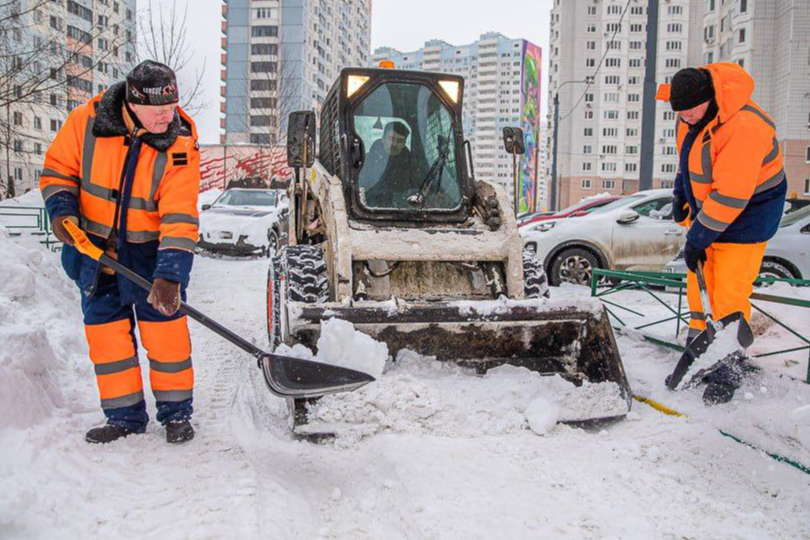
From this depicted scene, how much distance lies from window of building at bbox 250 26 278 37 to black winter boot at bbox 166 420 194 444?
73.4 metres

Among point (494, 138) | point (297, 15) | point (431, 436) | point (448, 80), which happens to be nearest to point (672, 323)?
point (448, 80)

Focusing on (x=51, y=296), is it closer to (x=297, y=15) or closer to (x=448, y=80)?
(x=448, y=80)

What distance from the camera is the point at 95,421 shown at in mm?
3406

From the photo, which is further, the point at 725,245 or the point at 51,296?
the point at 51,296

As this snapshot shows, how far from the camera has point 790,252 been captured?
8.01m

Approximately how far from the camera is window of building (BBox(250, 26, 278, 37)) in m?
70.6

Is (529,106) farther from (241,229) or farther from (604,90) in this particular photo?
(241,229)

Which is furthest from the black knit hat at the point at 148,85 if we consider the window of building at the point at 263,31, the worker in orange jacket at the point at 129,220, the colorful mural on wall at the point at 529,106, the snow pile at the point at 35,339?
the window of building at the point at 263,31

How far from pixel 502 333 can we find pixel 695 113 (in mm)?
1755

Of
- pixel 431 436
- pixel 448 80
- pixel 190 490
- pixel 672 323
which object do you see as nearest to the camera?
pixel 190 490

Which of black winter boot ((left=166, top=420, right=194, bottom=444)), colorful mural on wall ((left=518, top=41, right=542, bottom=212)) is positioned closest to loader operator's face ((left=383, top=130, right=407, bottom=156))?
black winter boot ((left=166, top=420, right=194, bottom=444))

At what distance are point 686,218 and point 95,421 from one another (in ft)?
12.7

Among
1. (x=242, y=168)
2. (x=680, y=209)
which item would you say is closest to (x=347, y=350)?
(x=680, y=209)

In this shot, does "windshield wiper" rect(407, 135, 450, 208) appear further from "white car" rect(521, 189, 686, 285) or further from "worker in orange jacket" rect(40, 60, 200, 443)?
"white car" rect(521, 189, 686, 285)
